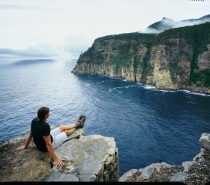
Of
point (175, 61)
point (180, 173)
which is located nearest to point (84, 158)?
point (180, 173)

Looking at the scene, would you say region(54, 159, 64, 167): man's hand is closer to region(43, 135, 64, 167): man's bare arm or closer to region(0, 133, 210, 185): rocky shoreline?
region(43, 135, 64, 167): man's bare arm

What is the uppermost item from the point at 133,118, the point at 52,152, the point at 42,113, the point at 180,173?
the point at 42,113

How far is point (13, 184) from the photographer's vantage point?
3873 millimetres

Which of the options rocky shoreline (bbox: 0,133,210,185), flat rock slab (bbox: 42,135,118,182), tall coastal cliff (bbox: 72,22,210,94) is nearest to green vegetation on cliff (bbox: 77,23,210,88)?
tall coastal cliff (bbox: 72,22,210,94)

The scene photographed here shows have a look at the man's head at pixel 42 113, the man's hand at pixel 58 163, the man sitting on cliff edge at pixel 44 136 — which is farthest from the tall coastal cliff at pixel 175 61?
the man's head at pixel 42 113

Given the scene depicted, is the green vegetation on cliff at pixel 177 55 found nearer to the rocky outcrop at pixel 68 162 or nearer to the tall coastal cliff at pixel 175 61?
the tall coastal cliff at pixel 175 61

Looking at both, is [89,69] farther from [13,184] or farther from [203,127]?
[13,184]

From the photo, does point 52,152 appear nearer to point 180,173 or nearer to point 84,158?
point 84,158

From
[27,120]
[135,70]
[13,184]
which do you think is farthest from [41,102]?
[13,184]

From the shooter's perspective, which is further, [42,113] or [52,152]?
[42,113]

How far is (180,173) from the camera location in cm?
1292

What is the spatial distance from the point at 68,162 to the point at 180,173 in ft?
25.2

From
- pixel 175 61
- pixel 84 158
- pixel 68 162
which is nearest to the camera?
pixel 68 162

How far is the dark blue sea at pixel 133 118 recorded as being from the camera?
40731 mm
